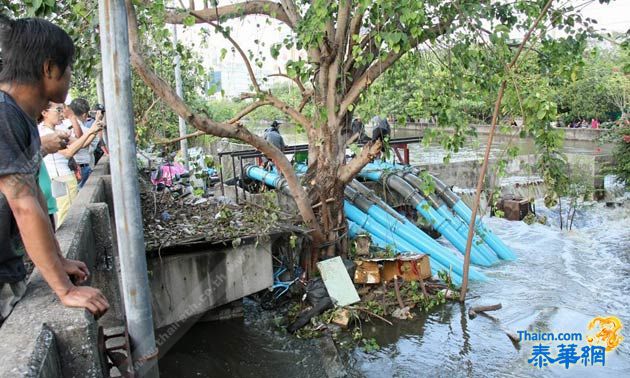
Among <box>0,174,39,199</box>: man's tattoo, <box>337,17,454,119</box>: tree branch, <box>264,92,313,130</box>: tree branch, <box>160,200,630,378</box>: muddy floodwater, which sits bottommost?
<box>160,200,630,378</box>: muddy floodwater

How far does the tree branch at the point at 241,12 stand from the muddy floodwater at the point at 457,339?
4.75 meters

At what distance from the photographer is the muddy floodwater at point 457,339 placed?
21.2ft

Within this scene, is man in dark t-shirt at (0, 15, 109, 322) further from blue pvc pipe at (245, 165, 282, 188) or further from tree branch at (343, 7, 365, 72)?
blue pvc pipe at (245, 165, 282, 188)

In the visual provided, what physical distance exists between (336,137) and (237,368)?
3937 millimetres

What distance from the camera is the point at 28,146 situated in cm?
210

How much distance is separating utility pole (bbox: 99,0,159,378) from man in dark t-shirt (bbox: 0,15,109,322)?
16 cm

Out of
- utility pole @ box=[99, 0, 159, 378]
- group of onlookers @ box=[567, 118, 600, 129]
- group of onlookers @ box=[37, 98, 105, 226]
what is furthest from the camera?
group of onlookers @ box=[567, 118, 600, 129]

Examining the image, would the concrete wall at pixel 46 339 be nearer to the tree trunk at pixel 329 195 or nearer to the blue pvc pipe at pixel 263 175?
the tree trunk at pixel 329 195

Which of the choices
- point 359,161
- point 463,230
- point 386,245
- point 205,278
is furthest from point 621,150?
point 205,278

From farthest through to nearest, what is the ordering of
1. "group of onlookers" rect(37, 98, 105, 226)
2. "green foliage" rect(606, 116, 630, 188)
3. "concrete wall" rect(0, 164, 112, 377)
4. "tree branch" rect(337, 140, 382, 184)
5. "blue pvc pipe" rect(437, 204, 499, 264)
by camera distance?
"green foliage" rect(606, 116, 630, 188) < "blue pvc pipe" rect(437, 204, 499, 264) < "tree branch" rect(337, 140, 382, 184) < "group of onlookers" rect(37, 98, 105, 226) < "concrete wall" rect(0, 164, 112, 377)

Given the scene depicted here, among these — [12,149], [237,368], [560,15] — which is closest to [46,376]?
[12,149]

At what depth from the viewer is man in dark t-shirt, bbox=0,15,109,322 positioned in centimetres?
195

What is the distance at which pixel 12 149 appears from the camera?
194cm

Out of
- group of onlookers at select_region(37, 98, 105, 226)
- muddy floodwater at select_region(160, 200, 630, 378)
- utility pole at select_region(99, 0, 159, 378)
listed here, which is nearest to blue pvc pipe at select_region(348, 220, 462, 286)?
muddy floodwater at select_region(160, 200, 630, 378)
